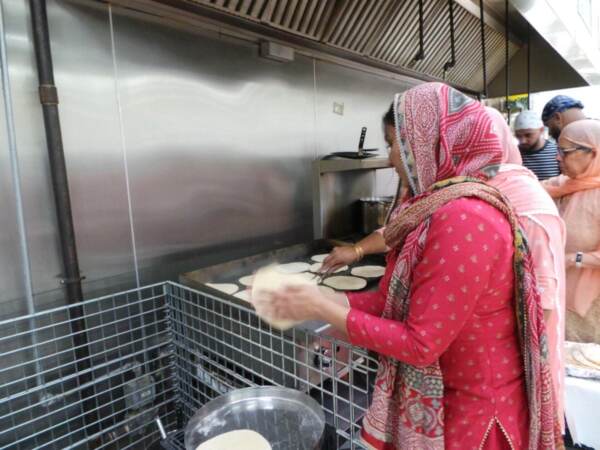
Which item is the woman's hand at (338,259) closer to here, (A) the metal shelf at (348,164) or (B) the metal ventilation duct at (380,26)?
(A) the metal shelf at (348,164)

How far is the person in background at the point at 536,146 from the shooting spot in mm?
3041

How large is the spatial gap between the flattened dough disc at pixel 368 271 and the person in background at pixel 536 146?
188cm

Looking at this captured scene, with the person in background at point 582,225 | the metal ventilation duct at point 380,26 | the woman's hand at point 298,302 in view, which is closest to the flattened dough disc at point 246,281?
the woman's hand at point 298,302

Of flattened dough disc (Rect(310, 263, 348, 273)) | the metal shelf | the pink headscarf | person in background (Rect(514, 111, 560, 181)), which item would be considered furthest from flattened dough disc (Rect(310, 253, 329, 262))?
person in background (Rect(514, 111, 560, 181))

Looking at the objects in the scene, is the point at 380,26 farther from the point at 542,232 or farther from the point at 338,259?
the point at 542,232

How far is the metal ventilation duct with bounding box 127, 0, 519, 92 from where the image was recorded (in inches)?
76.8

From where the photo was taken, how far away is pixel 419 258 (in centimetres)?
81

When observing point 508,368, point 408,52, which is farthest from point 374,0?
point 508,368

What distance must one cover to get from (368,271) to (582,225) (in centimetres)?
110

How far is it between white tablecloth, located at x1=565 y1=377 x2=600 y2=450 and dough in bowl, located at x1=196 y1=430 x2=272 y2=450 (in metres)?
1.29

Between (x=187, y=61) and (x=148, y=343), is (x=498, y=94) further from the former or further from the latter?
(x=148, y=343)

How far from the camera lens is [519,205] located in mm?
1162

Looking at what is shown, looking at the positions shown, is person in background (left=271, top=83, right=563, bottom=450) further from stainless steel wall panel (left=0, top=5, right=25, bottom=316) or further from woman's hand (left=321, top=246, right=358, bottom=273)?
stainless steel wall panel (left=0, top=5, right=25, bottom=316)

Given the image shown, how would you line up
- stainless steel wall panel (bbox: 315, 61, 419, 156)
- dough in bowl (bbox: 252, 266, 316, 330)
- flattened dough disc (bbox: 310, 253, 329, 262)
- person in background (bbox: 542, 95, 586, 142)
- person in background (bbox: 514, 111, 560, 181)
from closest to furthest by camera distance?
dough in bowl (bbox: 252, 266, 316, 330) → flattened dough disc (bbox: 310, 253, 329, 262) → stainless steel wall panel (bbox: 315, 61, 419, 156) → person in background (bbox: 542, 95, 586, 142) → person in background (bbox: 514, 111, 560, 181)
